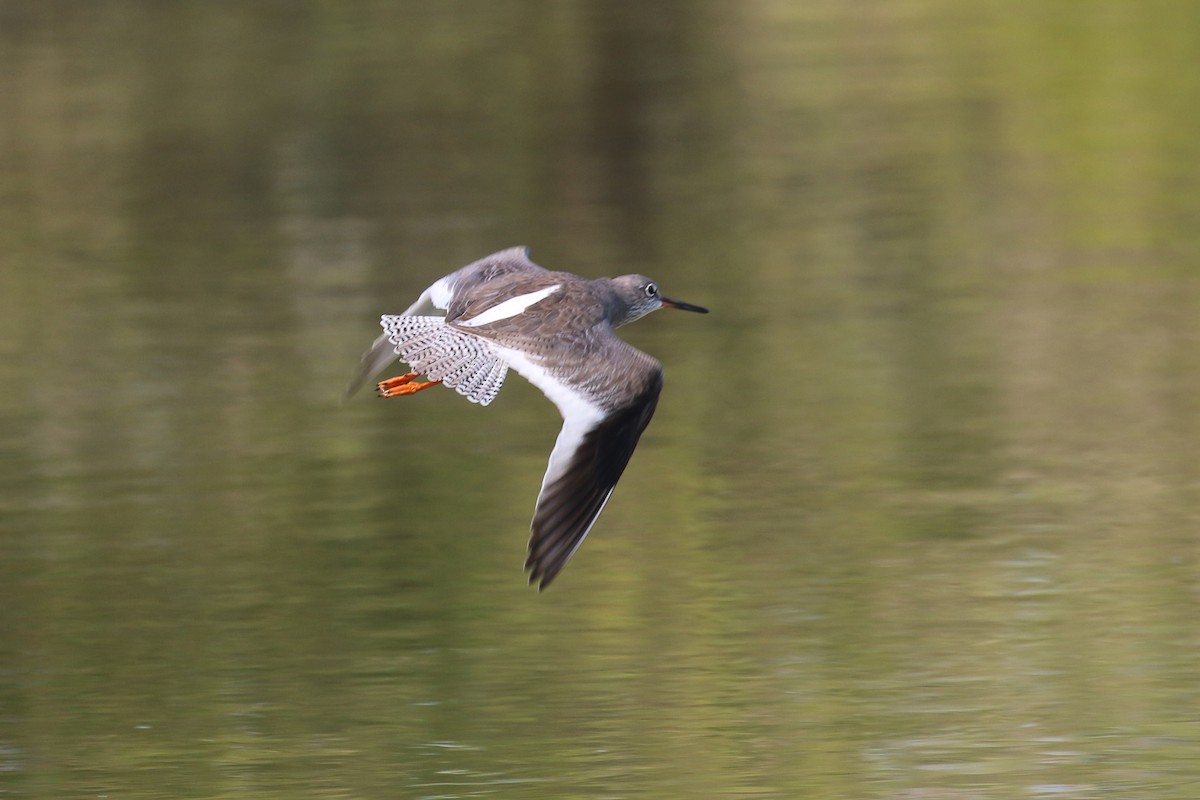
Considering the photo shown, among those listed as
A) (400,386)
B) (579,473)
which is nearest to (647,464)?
(400,386)

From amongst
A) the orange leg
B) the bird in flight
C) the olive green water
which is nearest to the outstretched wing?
the bird in flight

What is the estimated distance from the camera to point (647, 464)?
14.9m

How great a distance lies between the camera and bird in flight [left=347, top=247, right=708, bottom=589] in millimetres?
8586

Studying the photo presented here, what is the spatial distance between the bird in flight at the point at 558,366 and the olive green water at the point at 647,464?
1653mm

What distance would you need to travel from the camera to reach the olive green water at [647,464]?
1047 centimetres

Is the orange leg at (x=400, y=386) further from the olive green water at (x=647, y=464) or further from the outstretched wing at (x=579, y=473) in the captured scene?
the olive green water at (x=647, y=464)

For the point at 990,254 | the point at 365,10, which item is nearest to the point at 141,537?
the point at 990,254

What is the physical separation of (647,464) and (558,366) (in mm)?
5889

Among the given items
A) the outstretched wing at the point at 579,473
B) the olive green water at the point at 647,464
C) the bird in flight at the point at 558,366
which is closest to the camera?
the outstretched wing at the point at 579,473

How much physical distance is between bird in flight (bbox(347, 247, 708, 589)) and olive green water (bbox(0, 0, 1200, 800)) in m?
1.65

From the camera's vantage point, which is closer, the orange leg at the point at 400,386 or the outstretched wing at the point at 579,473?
the outstretched wing at the point at 579,473

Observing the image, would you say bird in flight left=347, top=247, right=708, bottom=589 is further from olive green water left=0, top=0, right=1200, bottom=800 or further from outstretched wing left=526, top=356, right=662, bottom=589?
olive green water left=0, top=0, right=1200, bottom=800

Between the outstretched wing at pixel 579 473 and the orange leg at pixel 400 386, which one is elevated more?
the orange leg at pixel 400 386

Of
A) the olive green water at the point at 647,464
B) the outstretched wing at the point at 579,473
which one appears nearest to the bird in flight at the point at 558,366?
the outstretched wing at the point at 579,473
